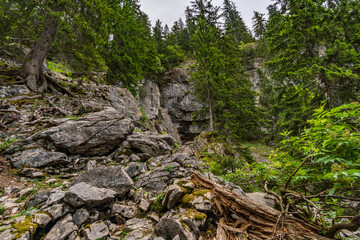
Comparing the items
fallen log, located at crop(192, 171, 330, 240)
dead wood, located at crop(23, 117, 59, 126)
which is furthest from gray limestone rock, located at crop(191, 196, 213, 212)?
dead wood, located at crop(23, 117, 59, 126)

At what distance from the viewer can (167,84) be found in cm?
3203

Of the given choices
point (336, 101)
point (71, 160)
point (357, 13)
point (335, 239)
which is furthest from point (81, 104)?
point (357, 13)

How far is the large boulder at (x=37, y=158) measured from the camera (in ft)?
15.9

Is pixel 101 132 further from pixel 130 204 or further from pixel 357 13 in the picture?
pixel 357 13

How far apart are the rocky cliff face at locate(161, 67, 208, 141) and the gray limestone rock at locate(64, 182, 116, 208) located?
88.3 feet

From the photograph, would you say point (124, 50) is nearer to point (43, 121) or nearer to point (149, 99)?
point (149, 99)

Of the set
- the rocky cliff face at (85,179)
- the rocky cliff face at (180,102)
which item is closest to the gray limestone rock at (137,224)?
the rocky cliff face at (85,179)

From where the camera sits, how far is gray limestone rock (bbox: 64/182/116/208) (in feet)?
10.1

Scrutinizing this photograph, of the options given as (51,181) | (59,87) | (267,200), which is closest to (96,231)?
(51,181)

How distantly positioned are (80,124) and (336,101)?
11.8 metres

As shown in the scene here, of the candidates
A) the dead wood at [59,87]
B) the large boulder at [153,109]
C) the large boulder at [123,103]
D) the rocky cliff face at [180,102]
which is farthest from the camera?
the rocky cliff face at [180,102]

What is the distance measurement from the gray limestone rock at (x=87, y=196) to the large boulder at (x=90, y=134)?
2.98 meters

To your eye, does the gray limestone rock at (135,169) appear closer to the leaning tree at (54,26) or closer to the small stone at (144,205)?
the small stone at (144,205)

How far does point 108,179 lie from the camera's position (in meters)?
3.94
